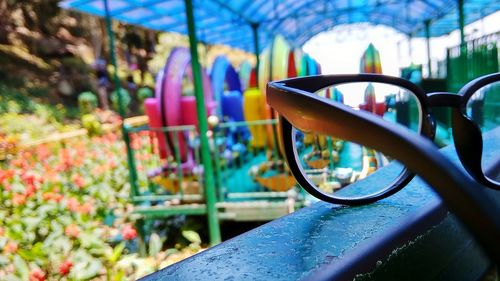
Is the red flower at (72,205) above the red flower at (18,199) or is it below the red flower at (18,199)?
below

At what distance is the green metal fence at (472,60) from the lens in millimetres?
3730

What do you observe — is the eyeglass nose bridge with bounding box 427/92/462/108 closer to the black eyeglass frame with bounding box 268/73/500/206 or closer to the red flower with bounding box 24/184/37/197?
the black eyeglass frame with bounding box 268/73/500/206

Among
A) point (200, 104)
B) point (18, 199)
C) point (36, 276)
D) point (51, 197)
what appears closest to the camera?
point (36, 276)

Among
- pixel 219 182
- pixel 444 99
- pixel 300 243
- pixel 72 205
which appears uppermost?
pixel 444 99

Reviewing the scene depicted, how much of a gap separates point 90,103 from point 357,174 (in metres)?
12.5

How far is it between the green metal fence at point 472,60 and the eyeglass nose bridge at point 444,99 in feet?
9.41

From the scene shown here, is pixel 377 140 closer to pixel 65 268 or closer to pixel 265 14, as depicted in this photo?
pixel 65 268

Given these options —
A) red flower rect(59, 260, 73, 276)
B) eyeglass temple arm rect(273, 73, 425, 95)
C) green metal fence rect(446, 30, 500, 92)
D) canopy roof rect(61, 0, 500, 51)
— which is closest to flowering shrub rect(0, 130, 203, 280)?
red flower rect(59, 260, 73, 276)

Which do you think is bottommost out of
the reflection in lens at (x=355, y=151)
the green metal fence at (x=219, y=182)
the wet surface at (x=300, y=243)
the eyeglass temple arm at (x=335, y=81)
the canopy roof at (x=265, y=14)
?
the green metal fence at (x=219, y=182)

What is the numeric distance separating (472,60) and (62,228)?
3.64 m

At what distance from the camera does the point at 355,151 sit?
73 cm

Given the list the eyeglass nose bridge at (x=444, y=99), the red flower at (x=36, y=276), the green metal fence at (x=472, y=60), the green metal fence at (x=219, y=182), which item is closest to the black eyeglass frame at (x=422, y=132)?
the eyeglass nose bridge at (x=444, y=99)

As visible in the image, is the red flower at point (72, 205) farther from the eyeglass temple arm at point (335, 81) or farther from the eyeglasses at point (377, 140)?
the eyeglass temple arm at point (335, 81)

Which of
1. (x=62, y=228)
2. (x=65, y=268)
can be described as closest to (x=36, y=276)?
(x=65, y=268)
